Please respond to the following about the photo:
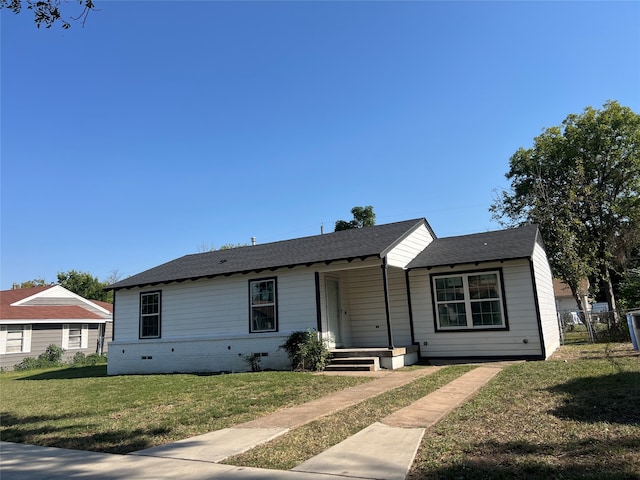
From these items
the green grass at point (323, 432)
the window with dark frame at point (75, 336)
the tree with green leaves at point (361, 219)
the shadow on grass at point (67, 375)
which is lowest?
the shadow on grass at point (67, 375)

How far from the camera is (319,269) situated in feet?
44.2

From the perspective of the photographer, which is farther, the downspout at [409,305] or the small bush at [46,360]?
the small bush at [46,360]

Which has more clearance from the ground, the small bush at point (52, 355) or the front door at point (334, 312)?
the front door at point (334, 312)

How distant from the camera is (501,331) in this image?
40.9 ft

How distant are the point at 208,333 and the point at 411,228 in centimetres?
771

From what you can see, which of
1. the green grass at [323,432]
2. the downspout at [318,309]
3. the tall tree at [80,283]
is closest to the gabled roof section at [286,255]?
the downspout at [318,309]

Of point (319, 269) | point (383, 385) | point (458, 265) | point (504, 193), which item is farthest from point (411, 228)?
point (504, 193)

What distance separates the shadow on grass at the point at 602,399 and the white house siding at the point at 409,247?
20.0 ft

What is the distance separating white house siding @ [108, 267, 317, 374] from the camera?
1362 centimetres

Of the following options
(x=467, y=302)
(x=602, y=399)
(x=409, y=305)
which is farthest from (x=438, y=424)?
(x=409, y=305)

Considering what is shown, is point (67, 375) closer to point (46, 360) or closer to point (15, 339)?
point (46, 360)

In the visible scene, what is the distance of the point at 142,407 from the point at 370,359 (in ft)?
19.8

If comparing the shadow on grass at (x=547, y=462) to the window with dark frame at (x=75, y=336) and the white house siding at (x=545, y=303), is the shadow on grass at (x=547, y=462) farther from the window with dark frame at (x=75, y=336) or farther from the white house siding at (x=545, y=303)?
the window with dark frame at (x=75, y=336)

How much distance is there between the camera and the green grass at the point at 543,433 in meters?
3.71
